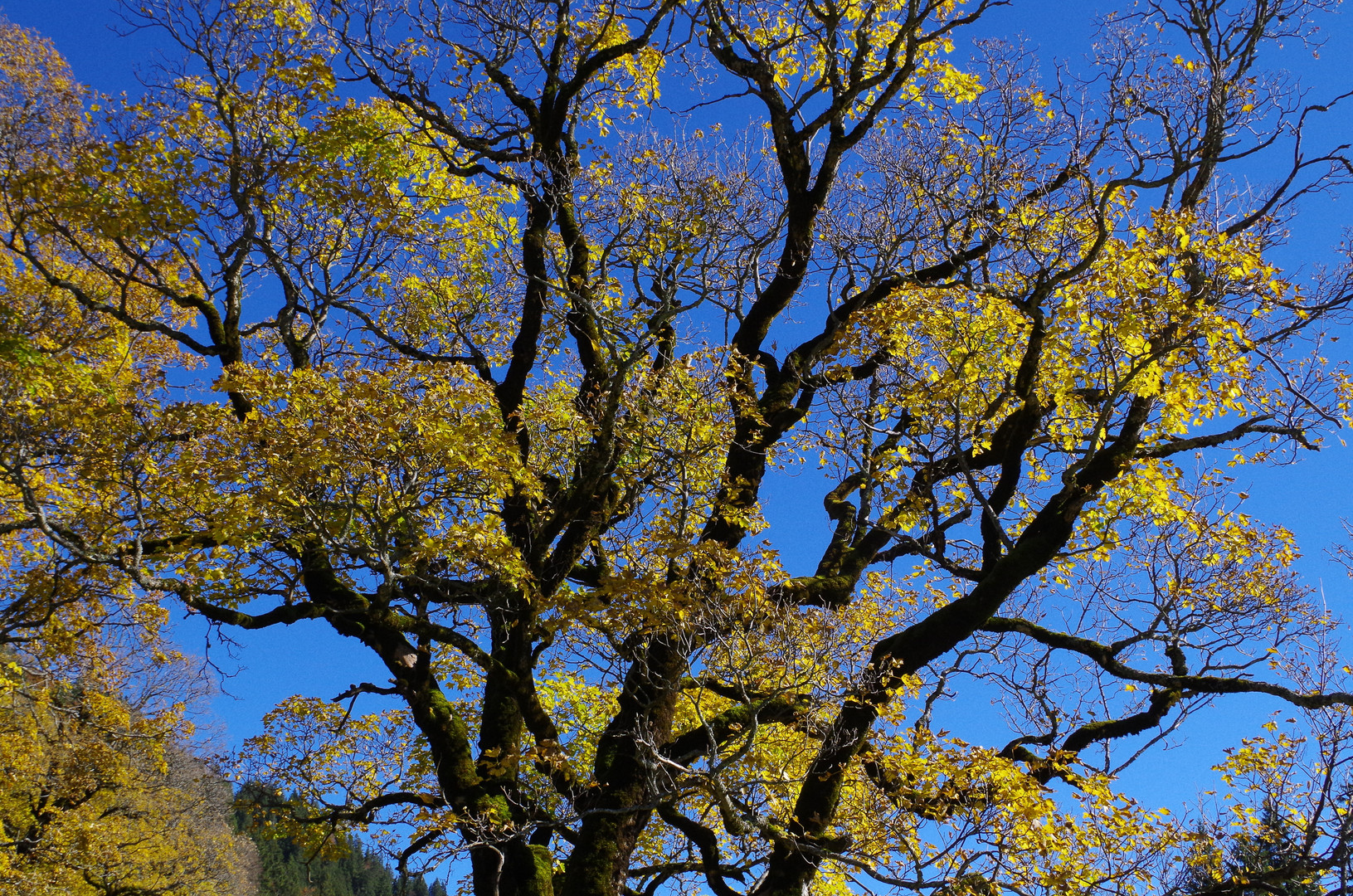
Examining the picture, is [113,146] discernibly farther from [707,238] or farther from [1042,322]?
[1042,322]

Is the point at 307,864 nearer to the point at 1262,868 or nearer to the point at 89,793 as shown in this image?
the point at 1262,868

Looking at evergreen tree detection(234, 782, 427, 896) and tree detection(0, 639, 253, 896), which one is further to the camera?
tree detection(0, 639, 253, 896)

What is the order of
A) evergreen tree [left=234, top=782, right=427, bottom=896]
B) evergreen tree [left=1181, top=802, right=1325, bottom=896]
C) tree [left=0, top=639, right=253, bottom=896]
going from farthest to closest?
tree [left=0, top=639, right=253, bottom=896]
evergreen tree [left=234, top=782, right=427, bottom=896]
evergreen tree [left=1181, top=802, right=1325, bottom=896]

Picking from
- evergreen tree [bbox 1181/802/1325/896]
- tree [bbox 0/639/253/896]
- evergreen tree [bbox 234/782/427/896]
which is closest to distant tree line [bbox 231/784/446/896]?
evergreen tree [bbox 234/782/427/896]

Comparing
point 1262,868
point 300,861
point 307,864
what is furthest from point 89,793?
point 1262,868

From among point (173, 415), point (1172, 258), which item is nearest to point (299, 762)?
point (173, 415)

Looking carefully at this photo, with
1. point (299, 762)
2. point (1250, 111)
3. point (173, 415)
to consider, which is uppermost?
point (1250, 111)

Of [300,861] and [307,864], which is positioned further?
[300,861]

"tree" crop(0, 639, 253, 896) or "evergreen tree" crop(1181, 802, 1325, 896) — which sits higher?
"evergreen tree" crop(1181, 802, 1325, 896)

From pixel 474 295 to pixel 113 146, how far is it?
15.6 feet

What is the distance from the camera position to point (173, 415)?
31.3ft

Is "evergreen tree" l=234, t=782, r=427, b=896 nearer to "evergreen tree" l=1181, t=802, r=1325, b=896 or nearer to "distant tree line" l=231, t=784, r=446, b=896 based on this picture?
"distant tree line" l=231, t=784, r=446, b=896

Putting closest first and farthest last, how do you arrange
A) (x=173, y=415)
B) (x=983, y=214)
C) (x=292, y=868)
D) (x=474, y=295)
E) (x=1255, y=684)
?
(x=1255, y=684) < (x=983, y=214) < (x=173, y=415) < (x=474, y=295) < (x=292, y=868)

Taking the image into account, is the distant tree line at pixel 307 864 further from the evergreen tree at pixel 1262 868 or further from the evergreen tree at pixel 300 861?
the evergreen tree at pixel 1262 868
